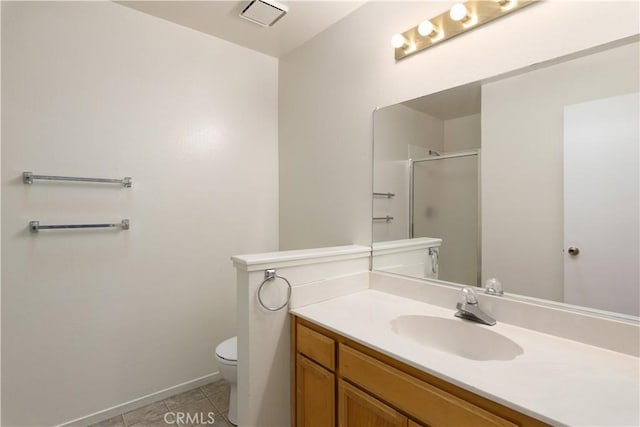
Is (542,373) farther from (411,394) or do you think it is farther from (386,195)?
(386,195)

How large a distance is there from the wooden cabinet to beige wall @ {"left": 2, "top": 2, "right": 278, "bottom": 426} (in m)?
1.09

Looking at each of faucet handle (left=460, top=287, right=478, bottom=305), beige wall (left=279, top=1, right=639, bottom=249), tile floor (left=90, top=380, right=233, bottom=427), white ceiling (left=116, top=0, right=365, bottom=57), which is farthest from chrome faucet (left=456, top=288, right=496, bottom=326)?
white ceiling (left=116, top=0, right=365, bottom=57)

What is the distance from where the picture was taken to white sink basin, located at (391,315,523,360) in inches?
44.5

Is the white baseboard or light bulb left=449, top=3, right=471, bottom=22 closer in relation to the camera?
light bulb left=449, top=3, right=471, bottom=22

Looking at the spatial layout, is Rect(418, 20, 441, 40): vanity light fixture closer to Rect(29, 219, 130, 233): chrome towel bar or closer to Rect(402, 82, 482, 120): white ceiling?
Rect(402, 82, 482, 120): white ceiling

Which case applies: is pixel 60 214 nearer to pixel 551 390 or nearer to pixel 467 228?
pixel 467 228

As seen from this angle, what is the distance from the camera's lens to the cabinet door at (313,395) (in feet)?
4.10

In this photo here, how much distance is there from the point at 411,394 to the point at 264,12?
7.08 feet

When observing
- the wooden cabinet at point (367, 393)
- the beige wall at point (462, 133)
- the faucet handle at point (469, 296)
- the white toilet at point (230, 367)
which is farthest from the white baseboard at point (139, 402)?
the beige wall at point (462, 133)

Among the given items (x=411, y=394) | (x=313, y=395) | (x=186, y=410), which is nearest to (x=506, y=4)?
(x=411, y=394)

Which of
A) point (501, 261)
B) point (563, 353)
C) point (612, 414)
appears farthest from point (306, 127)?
point (612, 414)

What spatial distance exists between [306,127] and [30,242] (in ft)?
5.86

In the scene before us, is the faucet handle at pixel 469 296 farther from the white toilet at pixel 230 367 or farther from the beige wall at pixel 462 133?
the white toilet at pixel 230 367

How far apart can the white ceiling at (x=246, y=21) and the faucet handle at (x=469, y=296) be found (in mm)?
1736
